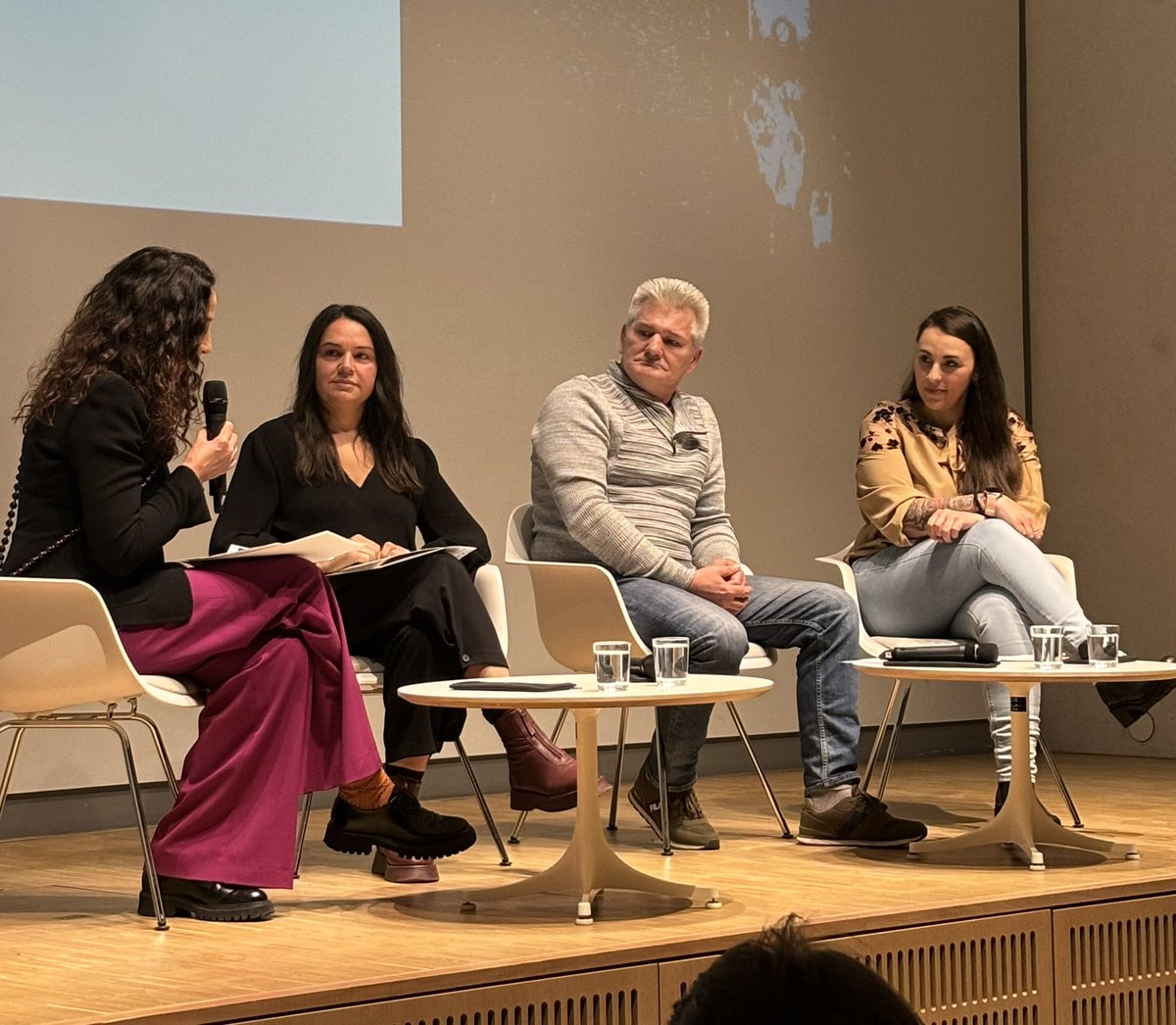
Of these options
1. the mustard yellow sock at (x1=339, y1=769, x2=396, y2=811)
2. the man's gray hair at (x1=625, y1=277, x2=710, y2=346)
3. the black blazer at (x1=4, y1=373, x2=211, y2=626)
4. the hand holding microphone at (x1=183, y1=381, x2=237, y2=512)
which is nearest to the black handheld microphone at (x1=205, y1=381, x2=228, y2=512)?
the hand holding microphone at (x1=183, y1=381, x2=237, y2=512)

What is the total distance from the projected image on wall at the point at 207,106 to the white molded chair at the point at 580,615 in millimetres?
1246

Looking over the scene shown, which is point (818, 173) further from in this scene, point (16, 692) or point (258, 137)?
point (16, 692)

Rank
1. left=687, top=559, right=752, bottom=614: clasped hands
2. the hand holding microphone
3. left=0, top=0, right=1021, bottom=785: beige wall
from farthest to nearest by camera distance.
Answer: left=0, top=0, right=1021, bottom=785: beige wall
left=687, top=559, right=752, bottom=614: clasped hands
the hand holding microphone

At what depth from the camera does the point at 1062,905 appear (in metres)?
3.03

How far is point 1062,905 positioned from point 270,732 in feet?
4.54

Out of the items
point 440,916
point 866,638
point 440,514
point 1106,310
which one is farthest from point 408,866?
point 1106,310

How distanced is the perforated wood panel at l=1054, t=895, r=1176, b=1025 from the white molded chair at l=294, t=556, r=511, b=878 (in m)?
1.12

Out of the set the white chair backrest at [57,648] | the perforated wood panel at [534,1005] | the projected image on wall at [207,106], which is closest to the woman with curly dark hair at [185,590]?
the white chair backrest at [57,648]

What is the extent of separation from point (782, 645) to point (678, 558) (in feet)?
1.02

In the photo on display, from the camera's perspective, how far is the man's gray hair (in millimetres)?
4004

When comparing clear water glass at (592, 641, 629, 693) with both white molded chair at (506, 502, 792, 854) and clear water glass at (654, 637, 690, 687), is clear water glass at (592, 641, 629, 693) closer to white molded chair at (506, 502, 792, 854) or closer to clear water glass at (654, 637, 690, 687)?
clear water glass at (654, 637, 690, 687)

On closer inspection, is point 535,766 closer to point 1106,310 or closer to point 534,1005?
point 534,1005

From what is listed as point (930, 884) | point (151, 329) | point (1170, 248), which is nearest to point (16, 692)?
point (151, 329)

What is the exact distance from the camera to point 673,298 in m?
4.00
